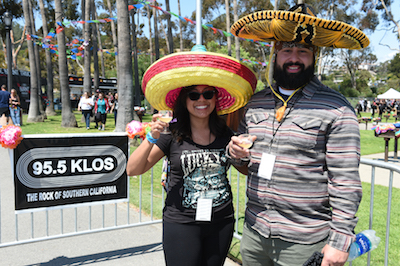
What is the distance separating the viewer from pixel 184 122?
2.31 meters

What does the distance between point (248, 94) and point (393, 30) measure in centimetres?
3692

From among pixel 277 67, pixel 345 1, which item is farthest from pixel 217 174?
pixel 345 1

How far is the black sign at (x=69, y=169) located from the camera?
11.2ft

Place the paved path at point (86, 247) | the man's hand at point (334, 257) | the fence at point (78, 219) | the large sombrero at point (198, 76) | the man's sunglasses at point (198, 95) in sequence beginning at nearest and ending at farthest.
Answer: the man's hand at point (334, 257), the large sombrero at point (198, 76), the man's sunglasses at point (198, 95), the paved path at point (86, 247), the fence at point (78, 219)

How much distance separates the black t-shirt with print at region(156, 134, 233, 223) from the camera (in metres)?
2.16

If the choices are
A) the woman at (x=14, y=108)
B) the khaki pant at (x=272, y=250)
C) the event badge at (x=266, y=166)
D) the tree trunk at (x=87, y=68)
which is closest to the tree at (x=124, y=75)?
the woman at (x=14, y=108)

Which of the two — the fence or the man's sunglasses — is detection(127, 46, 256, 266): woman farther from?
the fence

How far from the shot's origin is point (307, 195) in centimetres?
178

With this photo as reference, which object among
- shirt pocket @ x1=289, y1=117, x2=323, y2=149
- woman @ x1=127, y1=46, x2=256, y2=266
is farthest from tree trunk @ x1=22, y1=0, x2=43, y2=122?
shirt pocket @ x1=289, y1=117, x2=323, y2=149

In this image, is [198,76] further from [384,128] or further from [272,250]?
[384,128]

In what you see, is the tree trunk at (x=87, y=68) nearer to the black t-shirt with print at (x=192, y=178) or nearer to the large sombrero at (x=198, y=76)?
the large sombrero at (x=198, y=76)

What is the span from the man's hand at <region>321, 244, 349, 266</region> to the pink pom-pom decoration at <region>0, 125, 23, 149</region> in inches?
121

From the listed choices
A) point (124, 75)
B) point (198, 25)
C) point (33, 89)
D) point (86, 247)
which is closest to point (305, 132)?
point (86, 247)

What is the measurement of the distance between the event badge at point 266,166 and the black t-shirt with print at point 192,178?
0.39m
